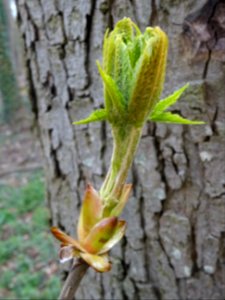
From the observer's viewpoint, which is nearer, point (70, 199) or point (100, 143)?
point (100, 143)

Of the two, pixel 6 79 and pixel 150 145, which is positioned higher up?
pixel 150 145

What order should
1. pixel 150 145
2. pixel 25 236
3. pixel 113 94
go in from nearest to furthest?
pixel 113 94, pixel 150 145, pixel 25 236

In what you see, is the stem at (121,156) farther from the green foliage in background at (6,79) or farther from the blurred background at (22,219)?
the green foliage in background at (6,79)

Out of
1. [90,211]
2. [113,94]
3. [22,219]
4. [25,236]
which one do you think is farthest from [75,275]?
[22,219]

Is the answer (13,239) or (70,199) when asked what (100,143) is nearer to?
(70,199)

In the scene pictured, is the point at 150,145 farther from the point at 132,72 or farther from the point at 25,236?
the point at 25,236

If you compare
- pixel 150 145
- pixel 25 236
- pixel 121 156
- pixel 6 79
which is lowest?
pixel 25 236

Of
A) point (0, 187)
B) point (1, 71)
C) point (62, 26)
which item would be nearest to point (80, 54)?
point (62, 26)
